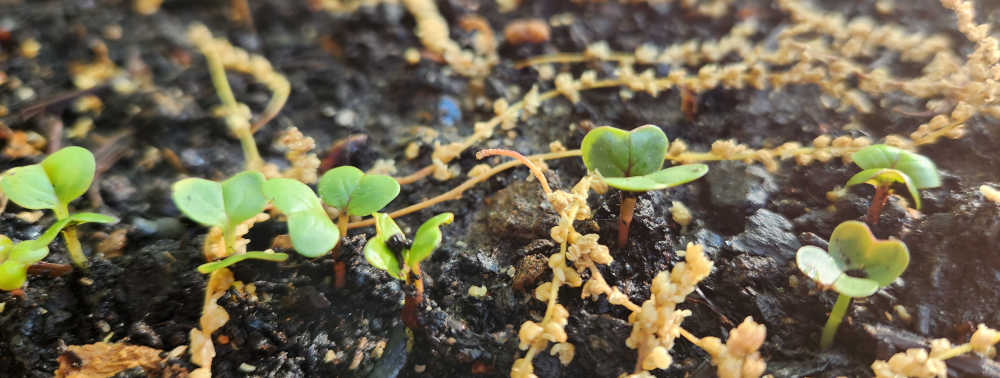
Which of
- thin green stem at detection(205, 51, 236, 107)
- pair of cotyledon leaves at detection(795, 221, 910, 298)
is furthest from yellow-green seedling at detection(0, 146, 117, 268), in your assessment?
pair of cotyledon leaves at detection(795, 221, 910, 298)

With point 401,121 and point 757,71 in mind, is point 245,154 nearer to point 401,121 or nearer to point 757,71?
point 401,121

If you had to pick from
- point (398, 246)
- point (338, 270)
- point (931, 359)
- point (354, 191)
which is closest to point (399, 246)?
point (398, 246)

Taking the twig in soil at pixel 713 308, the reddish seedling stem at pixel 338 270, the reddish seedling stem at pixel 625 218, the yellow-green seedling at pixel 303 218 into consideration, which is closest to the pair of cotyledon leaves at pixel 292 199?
the yellow-green seedling at pixel 303 218

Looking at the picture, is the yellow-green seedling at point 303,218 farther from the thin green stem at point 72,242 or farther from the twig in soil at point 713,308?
the twig in soil at point 713,308

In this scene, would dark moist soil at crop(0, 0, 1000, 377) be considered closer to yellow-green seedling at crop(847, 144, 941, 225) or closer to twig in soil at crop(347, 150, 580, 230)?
twig in soil at crop(347, 150, 580, 230)

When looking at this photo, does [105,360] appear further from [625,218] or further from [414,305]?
[625,218]

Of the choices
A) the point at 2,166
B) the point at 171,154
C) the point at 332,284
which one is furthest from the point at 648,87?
the point at 2,166
